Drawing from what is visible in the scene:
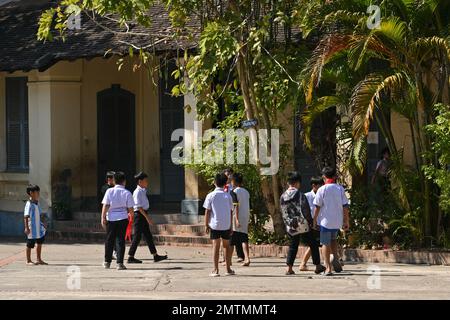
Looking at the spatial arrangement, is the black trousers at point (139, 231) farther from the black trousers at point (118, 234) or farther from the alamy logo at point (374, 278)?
the alamy logo at point (374, 278)

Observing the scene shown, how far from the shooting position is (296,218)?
1766cm

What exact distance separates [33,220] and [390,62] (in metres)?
6.54

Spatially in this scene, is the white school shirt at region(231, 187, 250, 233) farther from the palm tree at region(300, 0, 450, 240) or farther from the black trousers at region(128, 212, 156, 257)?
the palm tree at region(300, 0, 450, 240)

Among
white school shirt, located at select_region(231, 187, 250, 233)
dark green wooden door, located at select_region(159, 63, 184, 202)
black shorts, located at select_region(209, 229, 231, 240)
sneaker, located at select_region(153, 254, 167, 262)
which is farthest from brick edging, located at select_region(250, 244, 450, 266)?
dark green wooden door, located at select_region(159, 63, 184, 202)

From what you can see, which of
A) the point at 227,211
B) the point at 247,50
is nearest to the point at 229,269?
the point at 227,211

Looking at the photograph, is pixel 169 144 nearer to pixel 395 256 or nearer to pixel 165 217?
pixel 165 217

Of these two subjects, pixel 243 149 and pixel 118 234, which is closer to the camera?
pixel 118 234

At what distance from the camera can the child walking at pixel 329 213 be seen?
1744 cm

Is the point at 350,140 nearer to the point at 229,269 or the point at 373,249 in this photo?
the point at 373,249

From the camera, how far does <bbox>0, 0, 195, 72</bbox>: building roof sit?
23328 millimetres

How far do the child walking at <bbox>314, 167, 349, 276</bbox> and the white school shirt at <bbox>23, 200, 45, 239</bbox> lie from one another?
5077 mm

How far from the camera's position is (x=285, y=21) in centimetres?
1973

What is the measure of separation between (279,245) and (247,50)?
3.54m

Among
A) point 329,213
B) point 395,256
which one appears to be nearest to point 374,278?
point 329,213
